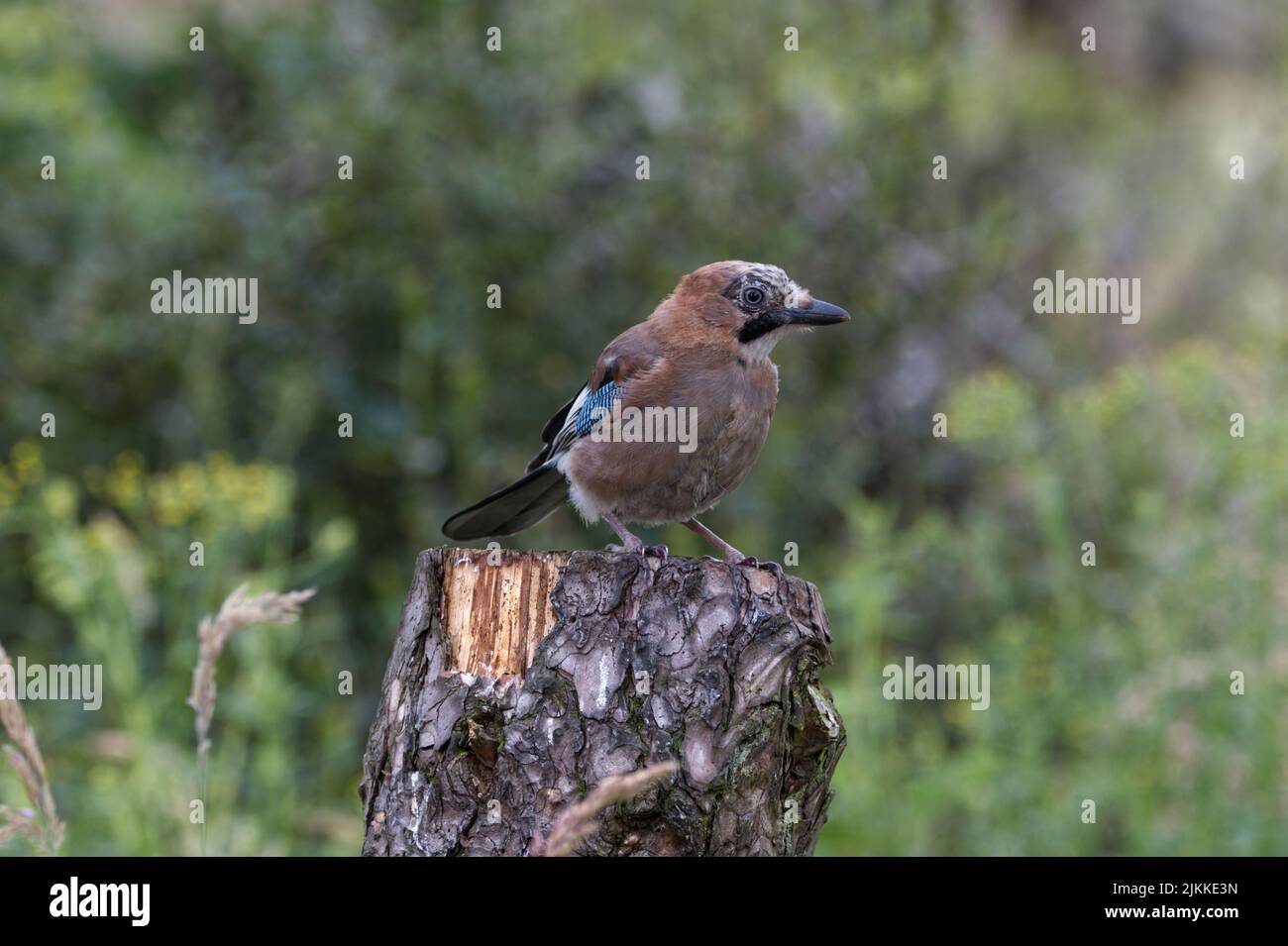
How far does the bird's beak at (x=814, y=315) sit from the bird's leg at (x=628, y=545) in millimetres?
885

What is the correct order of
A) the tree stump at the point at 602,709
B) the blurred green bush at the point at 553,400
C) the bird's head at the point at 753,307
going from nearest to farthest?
the tree stump at the point at 602,709 → the bird's head at the point at 753,307 → the blurred green bush at the point at 553,400

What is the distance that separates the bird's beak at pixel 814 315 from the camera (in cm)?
506

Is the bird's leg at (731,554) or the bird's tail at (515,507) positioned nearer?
the bird's leg at (731,554)

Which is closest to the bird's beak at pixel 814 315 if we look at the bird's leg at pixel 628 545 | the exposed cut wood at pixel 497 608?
the bird's leg at pixel 628 545

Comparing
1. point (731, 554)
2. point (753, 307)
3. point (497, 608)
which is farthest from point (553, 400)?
point (497, 608)

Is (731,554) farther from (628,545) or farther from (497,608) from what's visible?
(497,608)

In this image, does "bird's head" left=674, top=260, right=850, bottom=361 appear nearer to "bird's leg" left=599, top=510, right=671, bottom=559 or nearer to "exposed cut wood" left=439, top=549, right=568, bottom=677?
"bird's leg" left=599, top=510, right=671, bottom=559

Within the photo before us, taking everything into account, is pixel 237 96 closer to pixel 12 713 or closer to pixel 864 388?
pixel 864 388

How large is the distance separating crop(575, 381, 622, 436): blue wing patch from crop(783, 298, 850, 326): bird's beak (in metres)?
0.62

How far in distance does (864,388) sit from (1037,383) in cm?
118

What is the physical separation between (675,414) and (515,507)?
66cm

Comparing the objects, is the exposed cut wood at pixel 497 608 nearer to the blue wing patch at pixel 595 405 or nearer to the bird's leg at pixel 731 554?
the bird's leg at pixel 731 554

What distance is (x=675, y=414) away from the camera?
194 inches

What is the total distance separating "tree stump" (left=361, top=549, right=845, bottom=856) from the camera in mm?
3445
